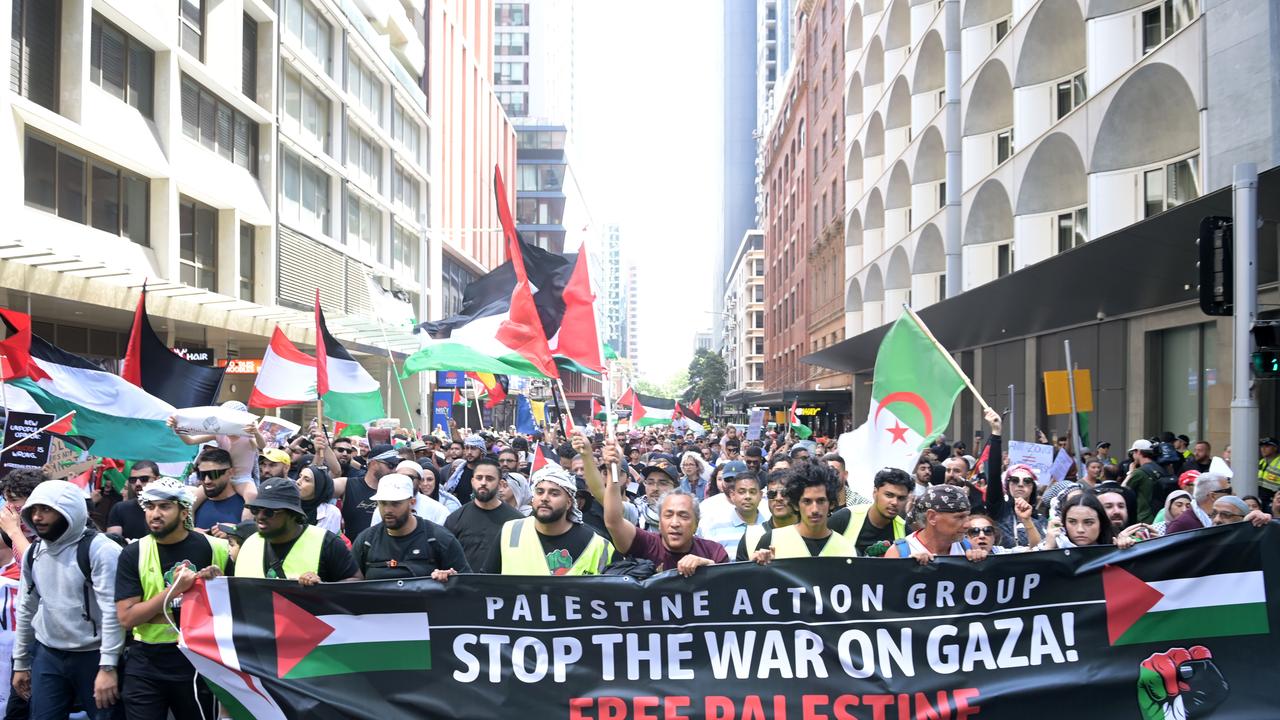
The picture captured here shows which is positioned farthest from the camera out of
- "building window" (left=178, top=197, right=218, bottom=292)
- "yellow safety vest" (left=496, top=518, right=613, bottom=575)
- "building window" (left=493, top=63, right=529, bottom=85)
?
"building window" (left=493, top=63, right=529, bottom=85)

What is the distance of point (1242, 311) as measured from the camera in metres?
8.66

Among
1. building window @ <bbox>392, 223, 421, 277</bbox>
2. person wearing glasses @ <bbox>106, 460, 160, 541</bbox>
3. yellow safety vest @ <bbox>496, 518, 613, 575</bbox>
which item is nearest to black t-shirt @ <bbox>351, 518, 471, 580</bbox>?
yellow safety vest @ <bbox>496, 518, 613, 575</bbox>

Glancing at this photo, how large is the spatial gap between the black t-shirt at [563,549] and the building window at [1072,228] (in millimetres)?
18509

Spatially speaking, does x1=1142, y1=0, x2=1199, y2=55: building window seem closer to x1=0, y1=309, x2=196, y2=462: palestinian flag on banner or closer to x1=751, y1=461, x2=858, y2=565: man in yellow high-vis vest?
x1=751, y1=461, x2=858, y2=565: man in yellow high-vis vest

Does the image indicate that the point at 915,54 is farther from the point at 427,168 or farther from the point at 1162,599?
the point at 1162,599

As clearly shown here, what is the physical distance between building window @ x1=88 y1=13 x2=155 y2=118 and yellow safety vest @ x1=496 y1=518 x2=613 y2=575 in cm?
1829

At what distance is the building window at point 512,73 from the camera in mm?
111812

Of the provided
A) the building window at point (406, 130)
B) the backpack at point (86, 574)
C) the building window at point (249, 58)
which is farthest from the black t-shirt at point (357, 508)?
the building window at point (406, 130)

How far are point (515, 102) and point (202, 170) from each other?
286 ft

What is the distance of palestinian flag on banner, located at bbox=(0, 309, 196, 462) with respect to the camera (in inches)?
354

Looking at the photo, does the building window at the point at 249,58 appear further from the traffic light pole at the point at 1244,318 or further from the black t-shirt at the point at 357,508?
the traffic light pole at the point at 1244,318

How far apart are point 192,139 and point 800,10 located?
4714 centimetres

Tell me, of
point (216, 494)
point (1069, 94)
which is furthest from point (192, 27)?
point (216, 494)

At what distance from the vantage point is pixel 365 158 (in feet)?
135
